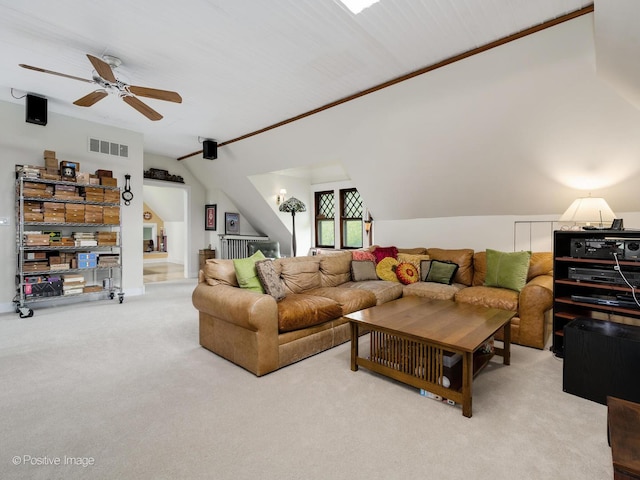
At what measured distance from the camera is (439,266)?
13.2 feet

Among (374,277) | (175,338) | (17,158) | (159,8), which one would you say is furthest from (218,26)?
(17,158)

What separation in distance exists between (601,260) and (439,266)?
5.35 feet

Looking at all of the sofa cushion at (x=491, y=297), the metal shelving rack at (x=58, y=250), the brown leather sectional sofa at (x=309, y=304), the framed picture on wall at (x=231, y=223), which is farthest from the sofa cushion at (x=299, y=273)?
the framed picture on wall at (x=231, y=223)

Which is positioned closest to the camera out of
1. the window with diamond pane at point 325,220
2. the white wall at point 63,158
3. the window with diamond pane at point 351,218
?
the white wall at point 63,158

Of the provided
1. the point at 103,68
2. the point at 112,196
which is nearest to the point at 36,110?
the point at 112,196

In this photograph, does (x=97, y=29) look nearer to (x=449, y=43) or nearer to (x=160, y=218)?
(x=449, y=43)

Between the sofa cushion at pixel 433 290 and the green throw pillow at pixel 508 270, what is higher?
the green throw pillow at pixel 508 270

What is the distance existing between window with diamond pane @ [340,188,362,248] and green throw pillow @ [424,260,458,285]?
8.15ft

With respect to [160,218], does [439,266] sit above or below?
below

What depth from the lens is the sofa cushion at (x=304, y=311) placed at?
2.54 meters

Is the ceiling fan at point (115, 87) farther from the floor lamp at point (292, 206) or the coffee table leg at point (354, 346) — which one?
the floor lamp at point (292, 206)

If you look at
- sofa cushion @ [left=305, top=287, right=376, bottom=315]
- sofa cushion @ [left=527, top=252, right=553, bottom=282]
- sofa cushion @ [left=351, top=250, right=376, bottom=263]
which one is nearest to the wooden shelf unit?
sofa cushion @ [left=527, top=252, right=553, bottom=282]

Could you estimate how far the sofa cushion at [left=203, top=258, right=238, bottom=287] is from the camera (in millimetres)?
2920

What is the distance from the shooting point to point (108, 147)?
16.8 feet
